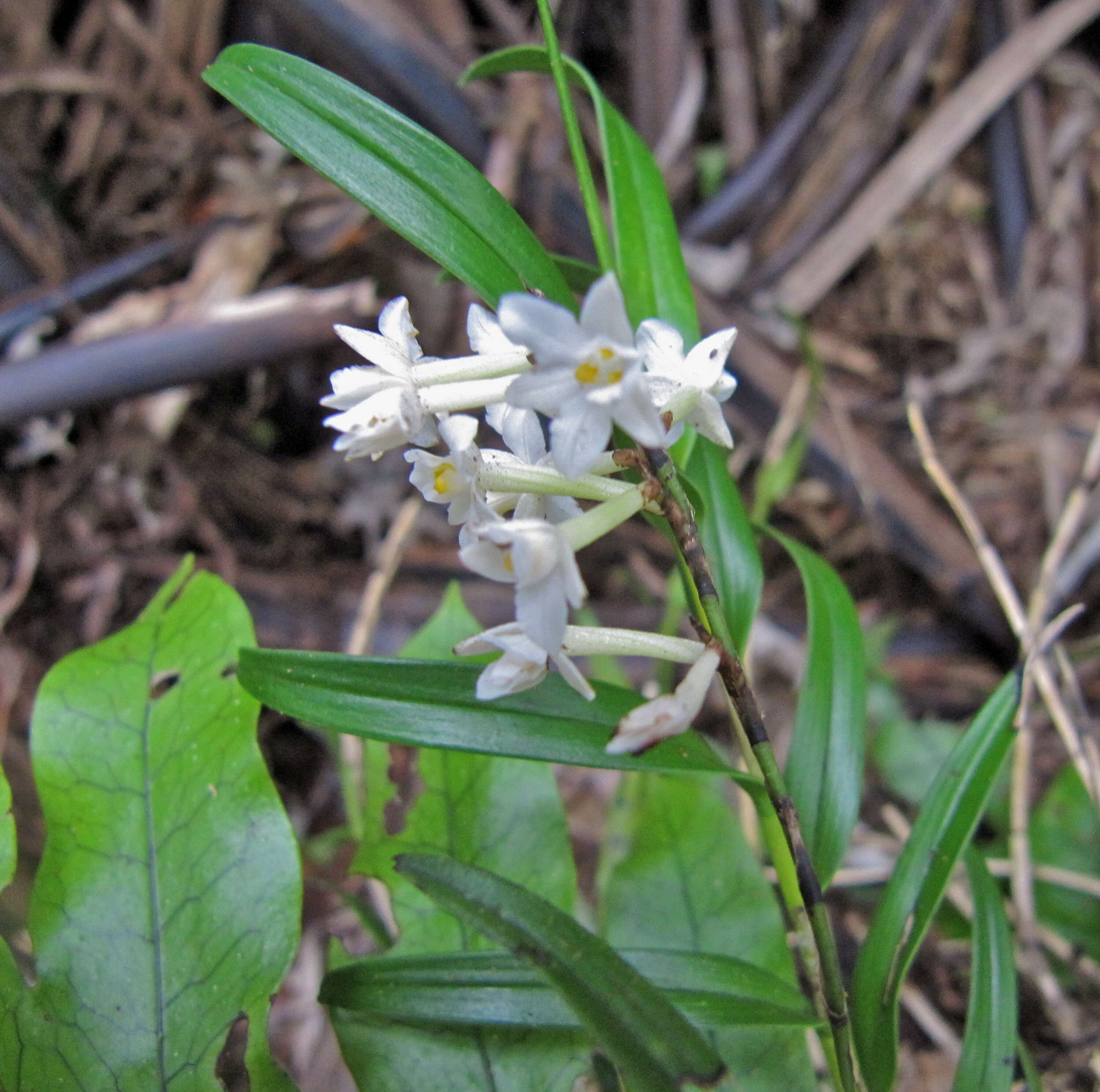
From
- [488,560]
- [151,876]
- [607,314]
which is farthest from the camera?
[151,876]

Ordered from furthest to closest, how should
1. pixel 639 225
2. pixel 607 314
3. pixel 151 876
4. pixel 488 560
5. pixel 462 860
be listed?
pixel 639 225
pixel 462 860
pixel 151 876
pixel 488 560
pixel 607 314

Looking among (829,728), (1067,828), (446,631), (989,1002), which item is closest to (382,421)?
(446,631)

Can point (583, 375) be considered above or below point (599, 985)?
above

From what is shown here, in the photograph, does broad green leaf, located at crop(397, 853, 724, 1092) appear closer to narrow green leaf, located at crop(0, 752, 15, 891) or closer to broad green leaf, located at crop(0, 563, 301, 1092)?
broad green leaf, located at crop(0, 563, 301, 1092)

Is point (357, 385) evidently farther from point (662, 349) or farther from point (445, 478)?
point (662, 349)

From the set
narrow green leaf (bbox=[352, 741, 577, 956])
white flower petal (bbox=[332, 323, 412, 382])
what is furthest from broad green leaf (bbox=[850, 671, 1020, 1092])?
white flower petal (bbox=[332, 323, 412, 382])

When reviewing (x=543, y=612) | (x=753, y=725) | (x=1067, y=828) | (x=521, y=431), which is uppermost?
(x=521, y=431)

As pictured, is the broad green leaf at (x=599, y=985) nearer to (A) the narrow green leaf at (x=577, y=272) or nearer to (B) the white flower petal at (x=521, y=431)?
(B) the white flower petal at (x=521, y=431)

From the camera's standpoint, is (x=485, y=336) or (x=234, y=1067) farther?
(x=234, y=1067)
